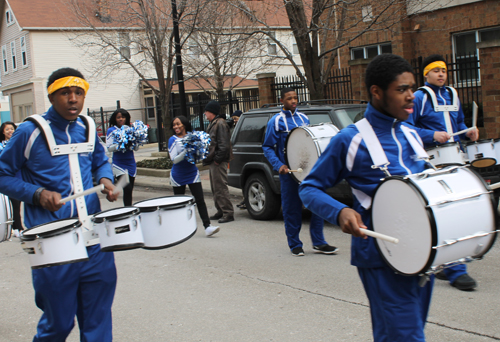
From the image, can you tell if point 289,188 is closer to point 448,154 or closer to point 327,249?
point 327,249

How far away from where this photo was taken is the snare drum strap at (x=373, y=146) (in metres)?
2.84

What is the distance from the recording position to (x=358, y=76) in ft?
49.1

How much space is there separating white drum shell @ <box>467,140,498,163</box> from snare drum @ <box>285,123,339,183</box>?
4.94ft

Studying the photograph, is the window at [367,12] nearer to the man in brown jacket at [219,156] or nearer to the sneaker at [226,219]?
the man in brown jacket at [219,156]

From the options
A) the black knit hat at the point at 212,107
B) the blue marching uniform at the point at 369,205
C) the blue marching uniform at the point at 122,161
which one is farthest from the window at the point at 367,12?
the blue marching uniform at the point at 369,205

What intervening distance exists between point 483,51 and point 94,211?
35.2 ft

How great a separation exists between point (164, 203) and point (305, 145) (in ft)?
10.1

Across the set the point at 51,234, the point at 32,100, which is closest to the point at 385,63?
the point at 51,234

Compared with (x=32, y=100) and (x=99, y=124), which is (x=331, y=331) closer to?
(x=99, y=124)

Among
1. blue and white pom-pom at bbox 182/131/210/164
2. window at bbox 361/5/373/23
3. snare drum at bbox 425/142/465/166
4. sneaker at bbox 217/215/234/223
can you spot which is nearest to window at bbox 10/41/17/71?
window at bbox 361/5/373/23

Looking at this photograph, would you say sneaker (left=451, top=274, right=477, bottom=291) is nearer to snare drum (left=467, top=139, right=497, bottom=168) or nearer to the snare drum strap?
snare drum (left=467, top=139, right=497, bottom=168)

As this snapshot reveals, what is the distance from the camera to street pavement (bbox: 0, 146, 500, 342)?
4578mm

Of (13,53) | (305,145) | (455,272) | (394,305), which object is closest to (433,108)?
(305,145)

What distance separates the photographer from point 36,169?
11.7 ft
